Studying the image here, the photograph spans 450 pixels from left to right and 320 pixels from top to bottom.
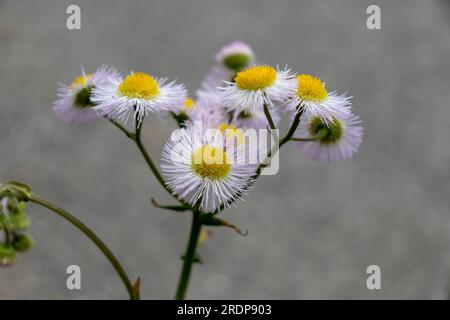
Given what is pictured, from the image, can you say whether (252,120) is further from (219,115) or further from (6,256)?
(6,256)

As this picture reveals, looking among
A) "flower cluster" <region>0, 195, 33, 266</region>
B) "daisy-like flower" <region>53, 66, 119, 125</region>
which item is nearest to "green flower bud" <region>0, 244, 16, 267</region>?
"flower cluster" <region>0, 195, 33, 266</region>

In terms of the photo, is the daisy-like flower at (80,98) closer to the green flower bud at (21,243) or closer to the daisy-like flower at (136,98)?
the daisy-like flower at (136,98)

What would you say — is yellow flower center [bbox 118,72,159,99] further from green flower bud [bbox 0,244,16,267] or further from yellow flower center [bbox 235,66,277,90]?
green flower bud [bbox 0,244,16,267]

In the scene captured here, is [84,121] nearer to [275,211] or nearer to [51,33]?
[275,211]

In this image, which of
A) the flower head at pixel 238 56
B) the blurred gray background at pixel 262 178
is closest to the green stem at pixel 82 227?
the flower head at pixel 238 56

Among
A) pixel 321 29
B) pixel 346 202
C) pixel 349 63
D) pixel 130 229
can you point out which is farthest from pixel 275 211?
pixel 321 29

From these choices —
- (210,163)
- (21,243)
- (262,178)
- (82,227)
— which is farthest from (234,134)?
(262,178)
